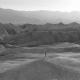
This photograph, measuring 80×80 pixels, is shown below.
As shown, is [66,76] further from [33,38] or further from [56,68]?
[33,38]

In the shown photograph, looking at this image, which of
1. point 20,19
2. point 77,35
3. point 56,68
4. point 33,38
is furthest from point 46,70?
point 20,19

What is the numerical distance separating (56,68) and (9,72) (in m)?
0.63

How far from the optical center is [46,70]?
2.93 m

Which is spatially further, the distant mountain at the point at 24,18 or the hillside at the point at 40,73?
the distant mountain at the point at 24,18

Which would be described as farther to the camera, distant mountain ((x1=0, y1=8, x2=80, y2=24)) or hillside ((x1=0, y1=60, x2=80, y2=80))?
distant mountain ((x1=0, y1=8, x2=80, y2=24))

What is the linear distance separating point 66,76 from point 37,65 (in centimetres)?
54

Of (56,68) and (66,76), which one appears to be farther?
(56,68)

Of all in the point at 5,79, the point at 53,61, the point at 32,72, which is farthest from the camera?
the point at 53,61

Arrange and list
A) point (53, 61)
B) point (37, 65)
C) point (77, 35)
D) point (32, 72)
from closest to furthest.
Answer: point (32, 72) → point (37, 65) → point (53, 61) → point (77, 35)

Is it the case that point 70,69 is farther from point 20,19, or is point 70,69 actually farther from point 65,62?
point 20,19

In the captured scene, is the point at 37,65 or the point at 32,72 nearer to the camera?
the point at 32,72

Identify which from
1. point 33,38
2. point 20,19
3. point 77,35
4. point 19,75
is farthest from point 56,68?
point 20,19

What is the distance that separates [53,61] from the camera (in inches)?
132

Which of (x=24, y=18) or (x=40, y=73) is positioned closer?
(x=40, y=73)
